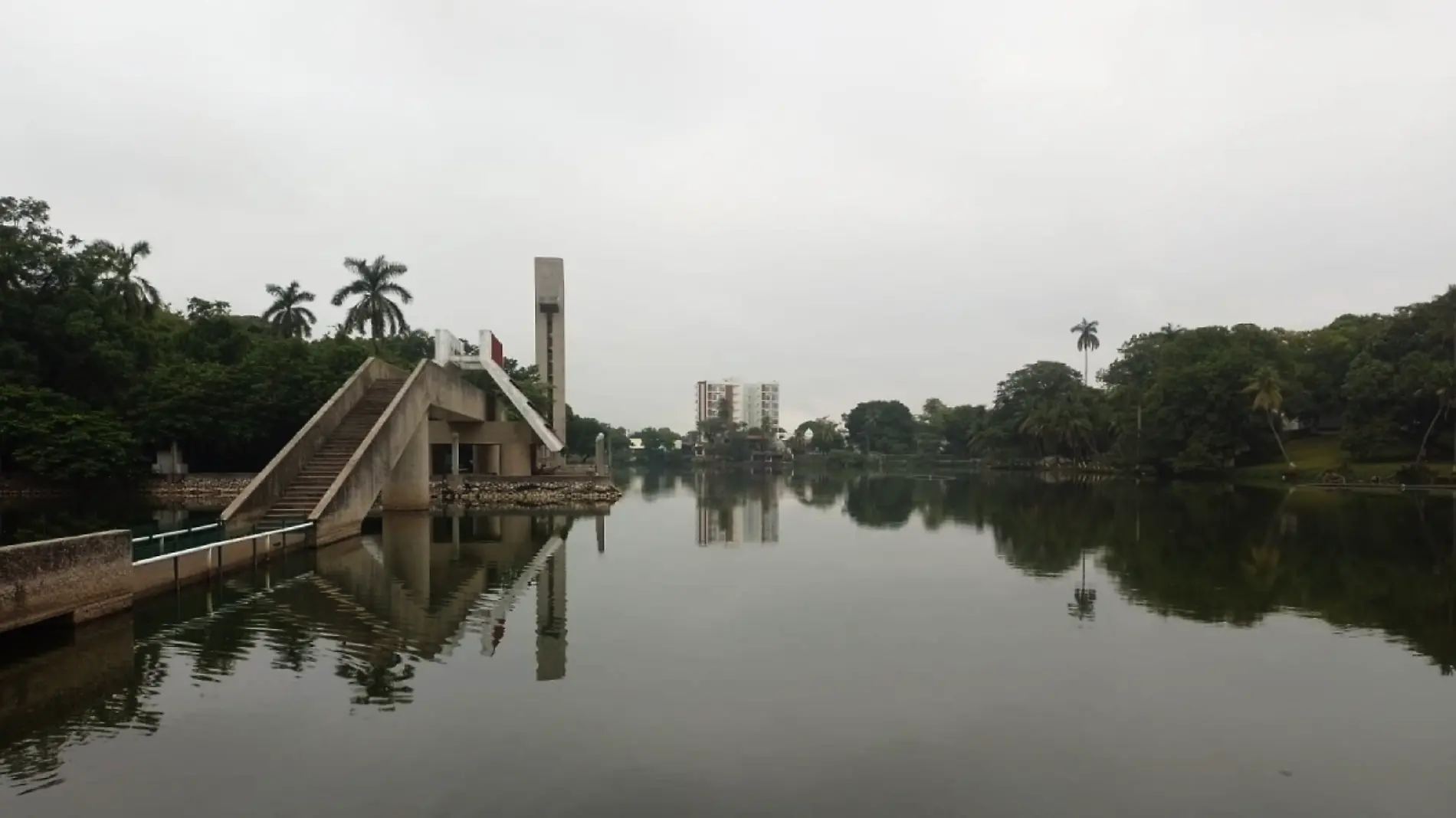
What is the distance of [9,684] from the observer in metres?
9.16

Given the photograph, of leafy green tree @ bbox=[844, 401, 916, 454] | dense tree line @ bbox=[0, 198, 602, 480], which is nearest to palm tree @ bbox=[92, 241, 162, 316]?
dense tree line @ bbox=[0, 198, 602, 480]

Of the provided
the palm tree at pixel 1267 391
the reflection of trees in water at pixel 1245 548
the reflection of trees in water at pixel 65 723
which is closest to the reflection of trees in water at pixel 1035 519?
the reflection of trees in water at pixel 1245 548

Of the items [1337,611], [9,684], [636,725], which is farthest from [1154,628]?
[9,684]

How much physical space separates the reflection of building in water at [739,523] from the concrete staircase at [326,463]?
9.23 meters

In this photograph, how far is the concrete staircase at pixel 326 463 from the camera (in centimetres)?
1997

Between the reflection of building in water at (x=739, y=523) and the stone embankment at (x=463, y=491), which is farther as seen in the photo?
the stone embankment at (x=463, y=491)

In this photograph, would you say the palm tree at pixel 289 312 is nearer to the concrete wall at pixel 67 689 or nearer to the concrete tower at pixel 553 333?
the concrete tower at pixel 553 333

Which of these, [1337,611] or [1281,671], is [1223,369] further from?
[1281,671]

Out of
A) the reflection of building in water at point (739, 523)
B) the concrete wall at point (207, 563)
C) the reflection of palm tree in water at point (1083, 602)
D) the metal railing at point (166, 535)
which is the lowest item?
the reflection of palm tree in water at point (1083, 602)

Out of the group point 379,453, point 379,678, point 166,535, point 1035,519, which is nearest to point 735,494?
point 1035,519

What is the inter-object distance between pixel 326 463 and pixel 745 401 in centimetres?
16151

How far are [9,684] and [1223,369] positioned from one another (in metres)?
66.2

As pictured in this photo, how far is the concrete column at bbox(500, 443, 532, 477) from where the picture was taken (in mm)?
41844

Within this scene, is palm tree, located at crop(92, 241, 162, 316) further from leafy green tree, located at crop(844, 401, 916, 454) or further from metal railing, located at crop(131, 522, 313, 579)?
leafy green tree, located at crop(844, 401, 916, 454)
